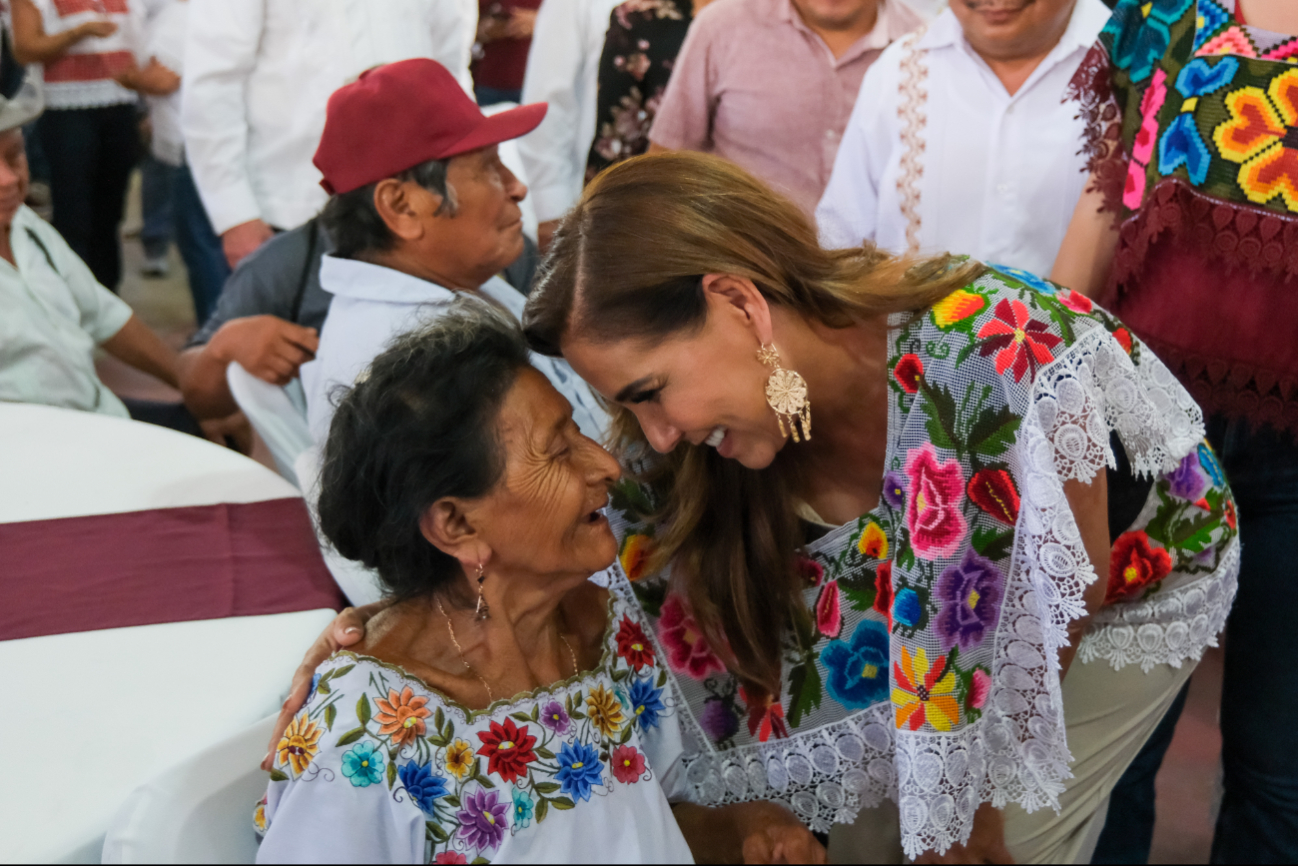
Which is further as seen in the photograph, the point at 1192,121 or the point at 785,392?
the point at 1192,121

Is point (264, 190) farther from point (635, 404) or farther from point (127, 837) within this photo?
point (127, 837)

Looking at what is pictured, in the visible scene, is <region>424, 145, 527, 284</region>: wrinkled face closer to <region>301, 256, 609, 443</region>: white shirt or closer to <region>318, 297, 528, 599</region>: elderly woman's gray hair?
<region>301, 256, 609, 443</region>: white shirt

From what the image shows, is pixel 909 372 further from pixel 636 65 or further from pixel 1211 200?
pixel 636 65

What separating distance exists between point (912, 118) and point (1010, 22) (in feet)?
0.85

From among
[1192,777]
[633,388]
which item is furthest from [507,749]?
[1192,777]

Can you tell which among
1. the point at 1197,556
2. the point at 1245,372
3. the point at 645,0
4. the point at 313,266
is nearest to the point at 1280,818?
the point at 1197,556

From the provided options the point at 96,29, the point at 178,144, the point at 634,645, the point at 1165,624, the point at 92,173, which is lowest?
the point at 92,173

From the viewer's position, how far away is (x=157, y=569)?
1768 mm

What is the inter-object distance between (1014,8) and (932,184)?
→ 1.20ft

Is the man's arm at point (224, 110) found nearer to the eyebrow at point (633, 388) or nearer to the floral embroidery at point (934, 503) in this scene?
the eyebrow at point (633, 388)

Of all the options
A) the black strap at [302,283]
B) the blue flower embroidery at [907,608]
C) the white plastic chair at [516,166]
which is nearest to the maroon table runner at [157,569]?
the black strap at [302,283]

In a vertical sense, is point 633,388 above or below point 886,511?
above

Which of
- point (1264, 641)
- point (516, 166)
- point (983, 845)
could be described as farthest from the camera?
point (516, 166)

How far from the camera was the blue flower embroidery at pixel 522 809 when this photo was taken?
133 cm
